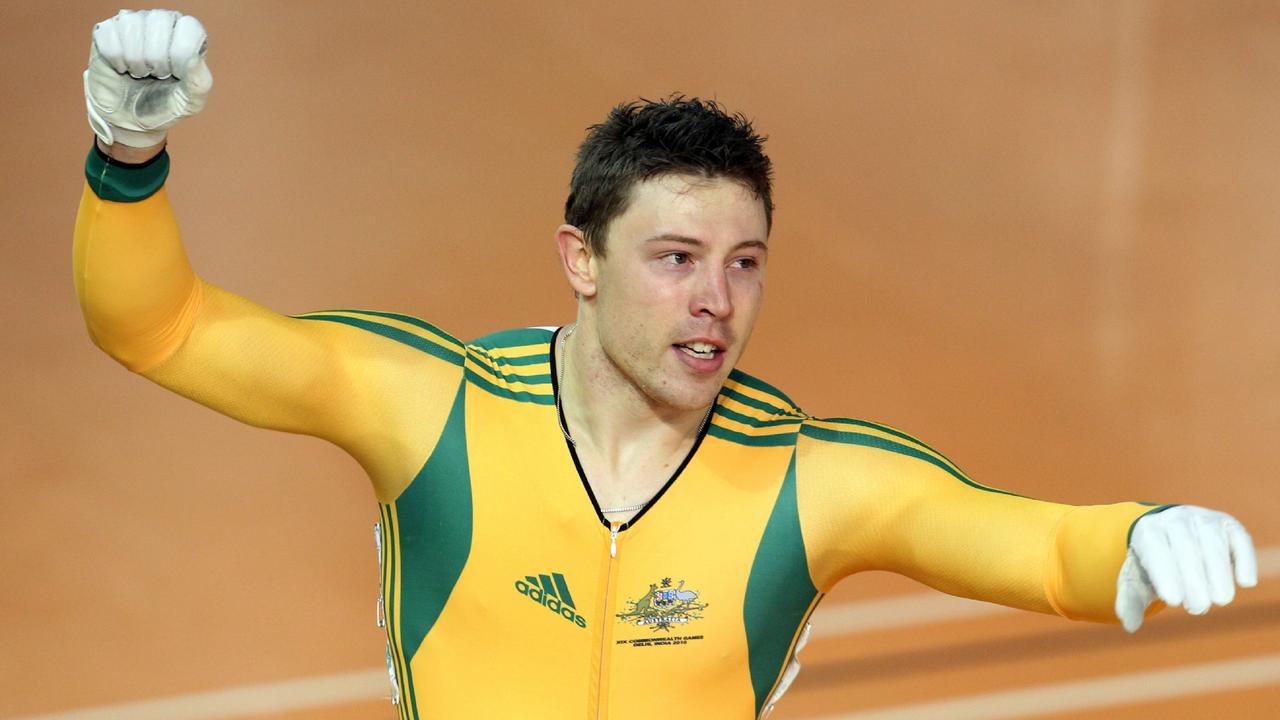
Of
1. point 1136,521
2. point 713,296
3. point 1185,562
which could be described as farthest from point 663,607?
point 1185,562

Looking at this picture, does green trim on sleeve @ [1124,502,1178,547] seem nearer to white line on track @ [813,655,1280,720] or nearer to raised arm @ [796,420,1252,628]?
raised arm @ [796,420,1252,628]

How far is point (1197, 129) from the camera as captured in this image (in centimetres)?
683

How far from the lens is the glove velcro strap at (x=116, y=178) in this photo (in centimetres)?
256

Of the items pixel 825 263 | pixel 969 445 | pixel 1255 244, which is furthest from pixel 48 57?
pixel 1255 244

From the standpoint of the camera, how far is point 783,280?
6.36 m

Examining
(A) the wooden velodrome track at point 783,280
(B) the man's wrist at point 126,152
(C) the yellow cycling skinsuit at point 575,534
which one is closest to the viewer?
(B) the man's wrist at point 126,152

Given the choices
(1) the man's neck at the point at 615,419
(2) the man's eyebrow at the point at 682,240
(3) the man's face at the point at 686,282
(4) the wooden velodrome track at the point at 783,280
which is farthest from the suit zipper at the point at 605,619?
(4) the wooden velodrome track at the point at 783,280

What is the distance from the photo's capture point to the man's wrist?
255 centimetres

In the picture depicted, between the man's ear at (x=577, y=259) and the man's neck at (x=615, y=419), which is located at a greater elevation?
the man's ear at (x=577, y=259)

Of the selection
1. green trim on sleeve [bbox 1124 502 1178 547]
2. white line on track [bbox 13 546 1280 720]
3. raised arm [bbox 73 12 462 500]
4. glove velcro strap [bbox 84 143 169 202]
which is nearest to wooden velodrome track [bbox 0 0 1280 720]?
white line on track [bbox 13 546 1280 720]

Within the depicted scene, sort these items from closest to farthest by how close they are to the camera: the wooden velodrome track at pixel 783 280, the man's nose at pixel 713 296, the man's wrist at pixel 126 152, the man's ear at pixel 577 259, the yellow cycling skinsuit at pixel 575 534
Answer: the man's wrist at pixel 126 152, the man's nose at pixel 713 296, the yellow cycling skinsuit at pixel 575 534, the man's ear at pixel 577 259, the wooden velodrome track at pixel 783 280

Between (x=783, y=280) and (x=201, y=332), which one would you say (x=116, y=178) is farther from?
(x=783, y=280)

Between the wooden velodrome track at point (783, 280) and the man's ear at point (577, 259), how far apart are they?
2.66m

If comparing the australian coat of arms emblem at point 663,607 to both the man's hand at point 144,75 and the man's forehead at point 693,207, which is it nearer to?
the man's forehead at point 693,207
